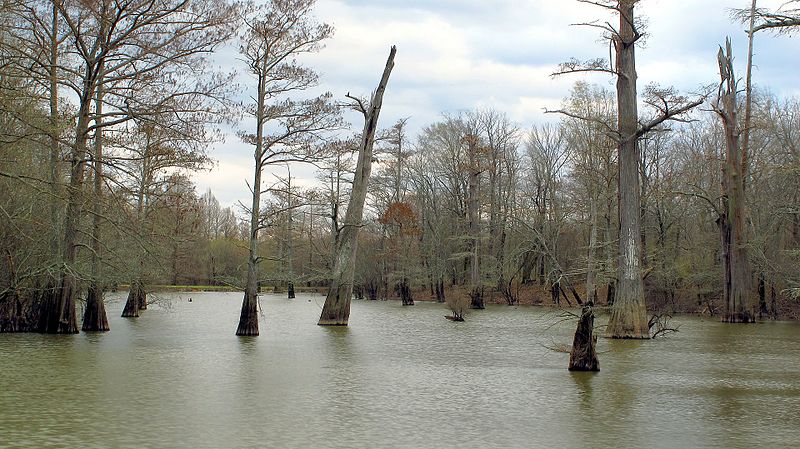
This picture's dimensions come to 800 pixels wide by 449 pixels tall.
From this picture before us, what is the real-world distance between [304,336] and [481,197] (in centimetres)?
3001

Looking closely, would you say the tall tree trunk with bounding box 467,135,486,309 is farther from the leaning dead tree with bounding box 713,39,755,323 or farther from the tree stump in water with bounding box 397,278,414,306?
the leaning dead tree with bounding box 713,39,755,323

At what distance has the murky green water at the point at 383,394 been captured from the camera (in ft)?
27.4

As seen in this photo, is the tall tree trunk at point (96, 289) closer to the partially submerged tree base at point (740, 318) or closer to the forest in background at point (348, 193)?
the forest in background at point (348, 193)

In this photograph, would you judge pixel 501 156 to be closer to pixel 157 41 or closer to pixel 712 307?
pixel 712 307

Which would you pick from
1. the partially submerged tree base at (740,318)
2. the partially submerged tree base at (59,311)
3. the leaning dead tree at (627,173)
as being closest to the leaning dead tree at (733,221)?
the partially submerged tree base at (740,318)

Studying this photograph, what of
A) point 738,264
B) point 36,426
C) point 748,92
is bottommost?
point 36,426

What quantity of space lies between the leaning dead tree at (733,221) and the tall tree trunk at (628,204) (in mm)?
10446

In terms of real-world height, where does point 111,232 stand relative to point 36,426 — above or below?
above

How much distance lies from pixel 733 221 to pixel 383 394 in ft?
81.2

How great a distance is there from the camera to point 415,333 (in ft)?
80.6

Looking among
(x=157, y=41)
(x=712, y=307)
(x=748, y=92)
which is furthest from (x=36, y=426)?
(x=712, y=307)

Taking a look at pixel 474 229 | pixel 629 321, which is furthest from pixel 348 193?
pixel 629 321

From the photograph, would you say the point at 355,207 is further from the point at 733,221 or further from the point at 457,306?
the point at 733,221

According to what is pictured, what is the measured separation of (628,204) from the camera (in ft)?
72.6
